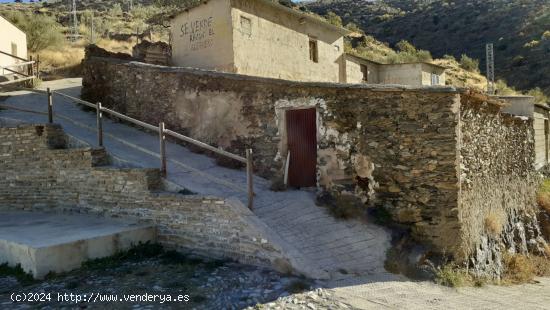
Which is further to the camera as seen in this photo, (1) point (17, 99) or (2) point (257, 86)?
(1) point (17, 99)

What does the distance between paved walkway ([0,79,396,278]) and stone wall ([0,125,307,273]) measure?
383mm

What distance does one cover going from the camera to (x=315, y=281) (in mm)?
6109

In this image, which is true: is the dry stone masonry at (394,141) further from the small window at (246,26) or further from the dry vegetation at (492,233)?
the small window at (246,26)

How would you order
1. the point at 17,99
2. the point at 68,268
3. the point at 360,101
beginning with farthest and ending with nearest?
1. the point at 17,99
2. the point at 360,101
3. the point at 68,268

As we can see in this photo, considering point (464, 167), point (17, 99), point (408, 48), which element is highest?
point (408, 48)

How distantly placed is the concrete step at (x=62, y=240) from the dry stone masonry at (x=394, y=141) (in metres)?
3.15

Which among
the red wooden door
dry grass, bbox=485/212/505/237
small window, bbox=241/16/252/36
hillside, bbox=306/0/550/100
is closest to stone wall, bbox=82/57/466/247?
the red wooden door

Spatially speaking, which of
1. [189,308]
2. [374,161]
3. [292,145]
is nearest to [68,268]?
[189,308]

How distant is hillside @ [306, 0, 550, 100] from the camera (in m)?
34.7

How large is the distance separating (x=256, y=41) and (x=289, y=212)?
757cm

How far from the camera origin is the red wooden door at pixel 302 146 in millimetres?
8930

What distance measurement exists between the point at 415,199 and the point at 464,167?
1.14m

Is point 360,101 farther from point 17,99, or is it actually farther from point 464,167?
point 17,99

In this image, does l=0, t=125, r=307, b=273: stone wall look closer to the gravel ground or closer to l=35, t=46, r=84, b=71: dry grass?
the gravel ground
